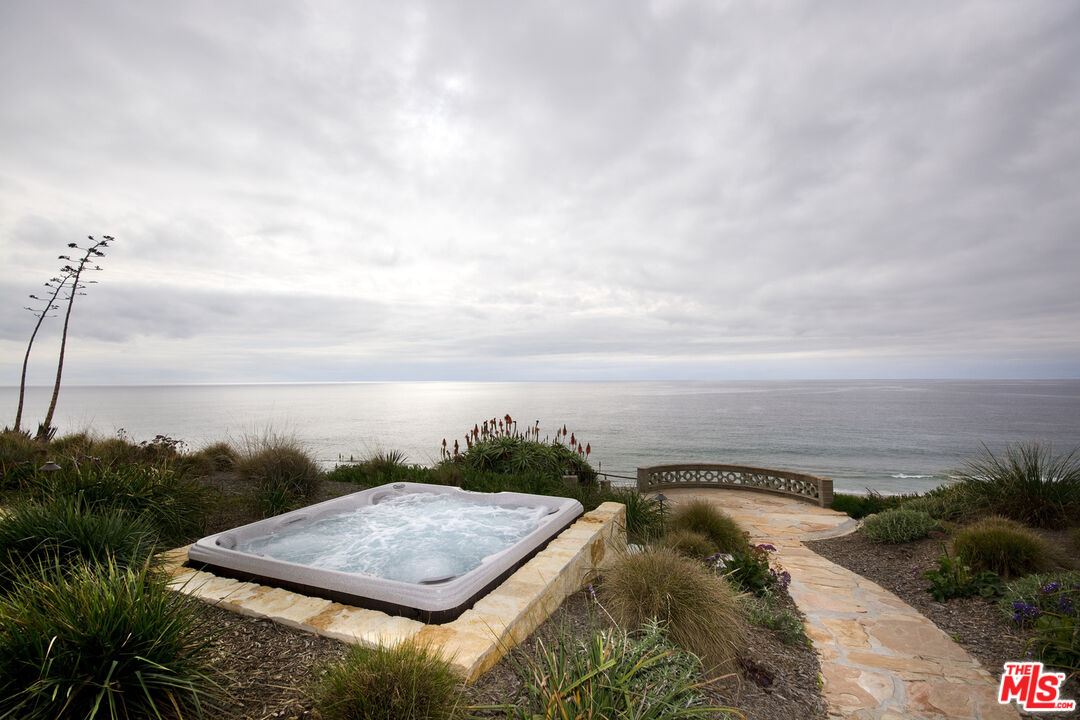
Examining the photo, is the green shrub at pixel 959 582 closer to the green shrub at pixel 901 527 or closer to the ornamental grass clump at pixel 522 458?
the green shrub at pixel 901 527

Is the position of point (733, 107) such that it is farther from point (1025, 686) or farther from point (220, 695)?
point (220, 695)

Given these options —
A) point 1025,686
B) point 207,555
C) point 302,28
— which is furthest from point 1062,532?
point 302,28

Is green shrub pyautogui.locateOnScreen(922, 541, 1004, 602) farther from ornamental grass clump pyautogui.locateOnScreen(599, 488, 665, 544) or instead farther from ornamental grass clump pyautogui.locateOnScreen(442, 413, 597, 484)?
ornamental grass clump pyautogui.locateOnScreen(442, 413, 597, 484)

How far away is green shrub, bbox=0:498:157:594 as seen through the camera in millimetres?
2811

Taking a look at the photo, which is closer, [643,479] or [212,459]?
[212,459]

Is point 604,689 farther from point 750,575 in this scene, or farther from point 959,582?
point 959,582

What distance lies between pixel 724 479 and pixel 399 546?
29.8 ft

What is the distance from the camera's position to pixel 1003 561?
4312mm

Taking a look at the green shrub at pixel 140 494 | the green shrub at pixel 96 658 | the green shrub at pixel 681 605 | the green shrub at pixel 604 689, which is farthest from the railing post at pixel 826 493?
the green shrub at pixel 140 494

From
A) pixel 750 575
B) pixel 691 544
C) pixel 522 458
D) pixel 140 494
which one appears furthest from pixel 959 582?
pixel 140 494

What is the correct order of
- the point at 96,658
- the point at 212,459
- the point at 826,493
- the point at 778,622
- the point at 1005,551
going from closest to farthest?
1. the point at 96,658
2. the point at 778,622
3. the point at 1005,551
4. the point at 212,459
5. the point at 826,493

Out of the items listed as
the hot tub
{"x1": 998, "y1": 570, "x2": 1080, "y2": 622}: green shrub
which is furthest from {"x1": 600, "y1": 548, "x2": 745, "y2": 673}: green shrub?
{"x1": 998, "y1": 570, "x2": 1080, "y2": 622}: green shrub

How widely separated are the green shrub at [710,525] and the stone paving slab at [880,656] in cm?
71

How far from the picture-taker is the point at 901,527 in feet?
19.5
